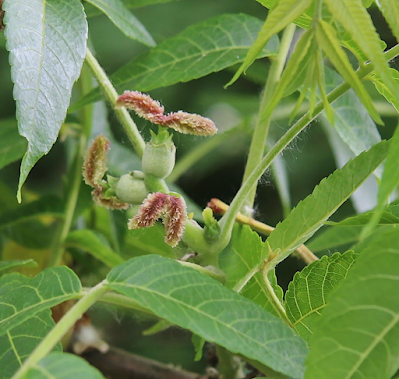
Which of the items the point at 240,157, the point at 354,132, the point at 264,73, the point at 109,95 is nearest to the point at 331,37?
the point at 109,95

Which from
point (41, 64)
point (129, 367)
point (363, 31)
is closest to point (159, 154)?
point (41, 64)

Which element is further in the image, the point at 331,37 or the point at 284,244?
the point at 284,244

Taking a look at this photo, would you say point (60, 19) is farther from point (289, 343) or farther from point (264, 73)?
point (264, 73)

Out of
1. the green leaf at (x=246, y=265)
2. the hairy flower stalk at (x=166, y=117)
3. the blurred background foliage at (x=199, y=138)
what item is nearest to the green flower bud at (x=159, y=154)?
the hairy flower stalk at (x=166, y=117)

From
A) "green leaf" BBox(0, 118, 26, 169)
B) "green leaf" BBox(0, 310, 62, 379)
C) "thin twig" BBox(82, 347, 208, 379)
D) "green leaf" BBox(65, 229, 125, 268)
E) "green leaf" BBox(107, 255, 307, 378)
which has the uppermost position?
"green leaf" BBox(107, 255, 307, 378)

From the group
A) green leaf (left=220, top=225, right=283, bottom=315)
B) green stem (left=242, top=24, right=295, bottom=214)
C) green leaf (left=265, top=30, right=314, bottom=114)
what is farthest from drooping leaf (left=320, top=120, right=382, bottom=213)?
green leaf (left=265, top=30, right=314, bottom=114)

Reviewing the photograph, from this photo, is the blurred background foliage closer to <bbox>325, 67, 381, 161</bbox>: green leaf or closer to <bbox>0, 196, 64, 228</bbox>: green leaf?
<bbox>0, 196, 64, 228</bbox>: green leaf

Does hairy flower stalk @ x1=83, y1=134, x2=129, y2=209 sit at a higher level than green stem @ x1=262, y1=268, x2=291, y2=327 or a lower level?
higher
